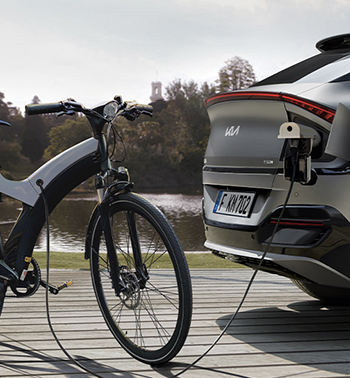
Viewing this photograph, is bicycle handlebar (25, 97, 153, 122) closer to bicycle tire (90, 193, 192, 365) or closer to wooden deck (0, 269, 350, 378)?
bicycle tire (90, 193, 192, 365)

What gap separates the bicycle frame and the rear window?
3.85 ft

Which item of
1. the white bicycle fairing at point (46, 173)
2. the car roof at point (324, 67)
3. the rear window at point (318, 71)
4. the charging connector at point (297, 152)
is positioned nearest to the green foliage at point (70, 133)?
the car roof at point (324, 67)

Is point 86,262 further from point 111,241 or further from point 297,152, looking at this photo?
point 297,152

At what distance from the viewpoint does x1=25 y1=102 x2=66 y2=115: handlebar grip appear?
2.55 m

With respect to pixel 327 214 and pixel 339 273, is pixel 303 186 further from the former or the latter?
pixel 339 273

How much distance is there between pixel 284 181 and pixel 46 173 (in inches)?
45.8

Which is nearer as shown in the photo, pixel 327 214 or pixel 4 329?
pixel 327 214

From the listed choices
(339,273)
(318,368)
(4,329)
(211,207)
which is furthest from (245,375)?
(4,329)

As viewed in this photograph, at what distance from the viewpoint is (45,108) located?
8.43 feet

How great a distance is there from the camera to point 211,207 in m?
3.24

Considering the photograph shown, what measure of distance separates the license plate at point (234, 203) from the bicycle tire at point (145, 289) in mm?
577

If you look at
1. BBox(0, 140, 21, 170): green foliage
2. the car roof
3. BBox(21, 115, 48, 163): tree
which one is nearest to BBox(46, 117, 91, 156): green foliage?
BBox(0, 140, 21, 170): green foliage

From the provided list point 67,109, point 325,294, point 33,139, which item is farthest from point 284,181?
point 33,139

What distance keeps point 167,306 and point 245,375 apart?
0.45 metres
